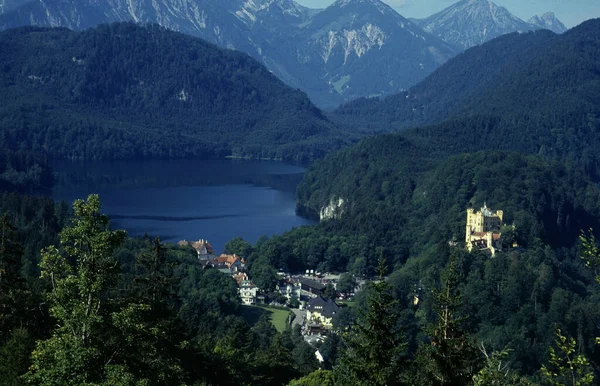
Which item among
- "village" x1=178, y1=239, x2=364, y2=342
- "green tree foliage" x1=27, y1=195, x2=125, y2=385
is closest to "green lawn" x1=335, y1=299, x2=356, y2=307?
"village" x1=178, y1=239, x2=364, y2=342

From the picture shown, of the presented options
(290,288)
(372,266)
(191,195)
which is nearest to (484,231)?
(372,266)

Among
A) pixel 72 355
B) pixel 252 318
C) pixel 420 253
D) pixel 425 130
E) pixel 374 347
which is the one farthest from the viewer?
pixel 425 130

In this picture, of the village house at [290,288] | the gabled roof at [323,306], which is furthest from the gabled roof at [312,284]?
the gabled roof at [323,306]

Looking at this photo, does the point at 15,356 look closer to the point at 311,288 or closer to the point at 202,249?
the point at 311,288

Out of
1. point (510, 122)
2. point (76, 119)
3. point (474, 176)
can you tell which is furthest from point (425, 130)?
point (76, 119)

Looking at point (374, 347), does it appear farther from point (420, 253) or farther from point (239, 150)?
point (239, 150)

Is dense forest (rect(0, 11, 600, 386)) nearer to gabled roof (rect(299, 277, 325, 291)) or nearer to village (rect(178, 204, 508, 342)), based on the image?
village (rect(178, 204, 508, 342))
